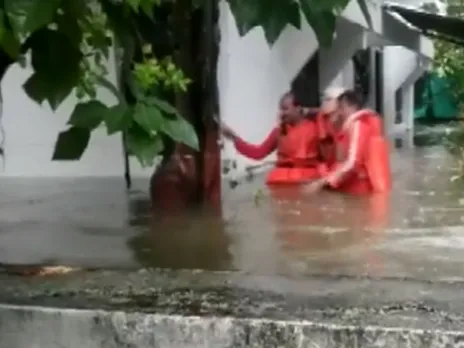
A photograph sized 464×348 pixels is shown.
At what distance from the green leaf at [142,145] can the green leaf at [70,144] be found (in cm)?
10

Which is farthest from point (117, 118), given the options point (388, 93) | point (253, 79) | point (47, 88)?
point (388, 93)

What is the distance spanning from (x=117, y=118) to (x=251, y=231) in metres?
2.69

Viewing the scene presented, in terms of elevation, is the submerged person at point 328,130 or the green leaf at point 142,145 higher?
the green leaf at point 142,145

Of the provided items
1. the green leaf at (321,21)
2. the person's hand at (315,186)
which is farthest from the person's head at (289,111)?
the green leaf at (321,21)

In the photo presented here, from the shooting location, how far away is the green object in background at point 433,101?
1521 centimetres

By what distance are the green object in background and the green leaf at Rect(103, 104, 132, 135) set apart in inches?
516

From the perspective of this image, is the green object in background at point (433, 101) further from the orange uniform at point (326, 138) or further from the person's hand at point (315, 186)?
the person's hand at point (315, 186)

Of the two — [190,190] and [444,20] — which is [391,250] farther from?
[444,20]

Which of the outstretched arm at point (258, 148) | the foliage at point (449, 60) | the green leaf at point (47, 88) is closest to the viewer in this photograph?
the green leaf at point (47, 88)

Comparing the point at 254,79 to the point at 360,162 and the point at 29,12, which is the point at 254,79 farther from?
the point at 29,12

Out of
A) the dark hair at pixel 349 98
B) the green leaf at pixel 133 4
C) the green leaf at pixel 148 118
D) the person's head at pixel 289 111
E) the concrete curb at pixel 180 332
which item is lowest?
the concrete curb at pixel 180 332

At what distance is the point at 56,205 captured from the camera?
5414 millimetres

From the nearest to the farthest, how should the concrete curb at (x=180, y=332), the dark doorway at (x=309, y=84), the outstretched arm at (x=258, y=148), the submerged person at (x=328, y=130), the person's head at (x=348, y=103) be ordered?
1. the concrete curb at (x=180, y=332)
2. the person's head at (x=348, y=103)
3. the submerged person at (x=328, y=130)
4. the outstretched arm at (x=258, y=148)
5. the dark doorway at (x=309, y=84)

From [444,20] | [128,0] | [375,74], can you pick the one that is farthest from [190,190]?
[375,74]
